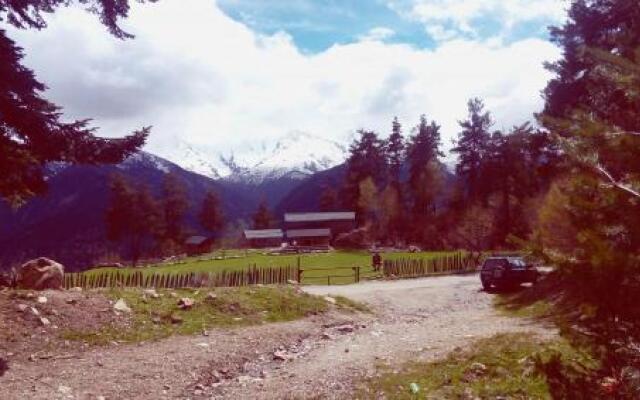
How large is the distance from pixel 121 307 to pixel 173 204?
3079 inches

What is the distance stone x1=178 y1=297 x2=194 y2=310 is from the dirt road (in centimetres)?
217

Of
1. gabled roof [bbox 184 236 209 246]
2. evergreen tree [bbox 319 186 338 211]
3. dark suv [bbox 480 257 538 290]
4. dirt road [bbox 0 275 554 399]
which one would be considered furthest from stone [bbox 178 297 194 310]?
evergreen tree [bbox 319 186 338 211]

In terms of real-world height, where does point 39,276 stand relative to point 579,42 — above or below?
below

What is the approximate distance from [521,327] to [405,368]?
6.24 metres

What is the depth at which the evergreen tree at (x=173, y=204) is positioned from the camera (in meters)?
92.7

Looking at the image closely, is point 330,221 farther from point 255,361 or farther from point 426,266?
point 255,361

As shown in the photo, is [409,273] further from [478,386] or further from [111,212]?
[111,212]

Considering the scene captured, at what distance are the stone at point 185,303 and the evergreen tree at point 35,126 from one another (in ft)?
22.5

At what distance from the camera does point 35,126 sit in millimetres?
13188

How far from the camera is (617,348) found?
16.6ft

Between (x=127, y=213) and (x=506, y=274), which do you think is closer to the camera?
(x=506, y=274)

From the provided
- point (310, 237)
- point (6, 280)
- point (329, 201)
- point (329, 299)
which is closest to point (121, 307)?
point (6, 280)

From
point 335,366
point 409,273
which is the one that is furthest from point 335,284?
point 335,366

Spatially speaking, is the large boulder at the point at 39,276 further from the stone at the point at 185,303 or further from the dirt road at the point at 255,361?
the dirt road at the point at 255,361
